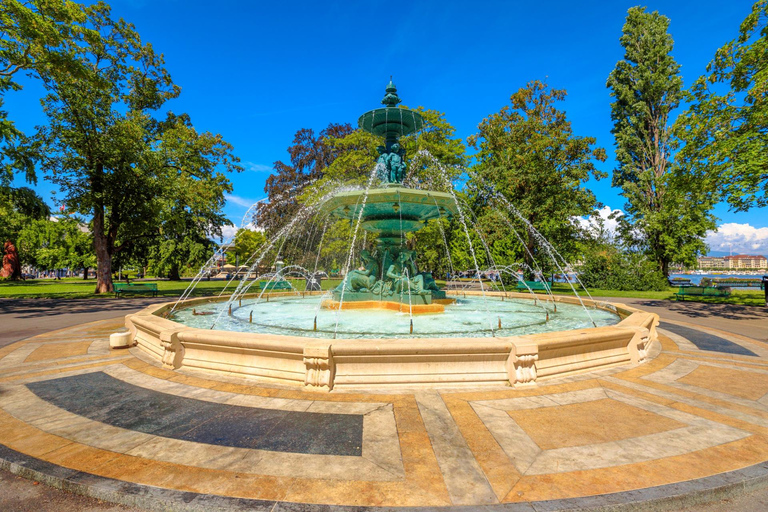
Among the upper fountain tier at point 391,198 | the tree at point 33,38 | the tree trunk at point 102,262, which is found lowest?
the tree trunk at point 102,262

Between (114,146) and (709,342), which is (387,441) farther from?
(114,146)

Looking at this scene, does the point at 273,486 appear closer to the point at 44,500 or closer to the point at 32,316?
the point at 44,500

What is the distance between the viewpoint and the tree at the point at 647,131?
31.6 metres

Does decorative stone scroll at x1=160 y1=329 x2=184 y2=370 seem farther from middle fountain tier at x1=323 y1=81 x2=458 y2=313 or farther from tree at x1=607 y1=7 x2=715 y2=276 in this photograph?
tree at x1=607 y1=7 x2=715 y2=276

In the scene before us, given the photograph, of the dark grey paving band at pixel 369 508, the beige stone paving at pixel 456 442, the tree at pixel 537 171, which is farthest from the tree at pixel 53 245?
the dark grey paving band at pixel 369 508

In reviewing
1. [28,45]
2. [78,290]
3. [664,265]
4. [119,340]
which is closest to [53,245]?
[78,290]

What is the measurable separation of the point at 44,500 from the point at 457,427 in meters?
3.78

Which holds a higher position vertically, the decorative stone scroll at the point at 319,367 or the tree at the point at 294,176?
the tree at the point at 294,176

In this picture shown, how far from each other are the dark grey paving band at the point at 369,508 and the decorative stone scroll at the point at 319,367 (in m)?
2.37

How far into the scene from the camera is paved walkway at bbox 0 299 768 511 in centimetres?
293

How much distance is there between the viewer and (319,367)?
204 inches

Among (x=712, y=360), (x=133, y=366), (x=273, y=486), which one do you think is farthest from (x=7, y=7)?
(x=712, y=360)

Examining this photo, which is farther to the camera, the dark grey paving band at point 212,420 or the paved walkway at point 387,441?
the dark grey paving band at point 212,420

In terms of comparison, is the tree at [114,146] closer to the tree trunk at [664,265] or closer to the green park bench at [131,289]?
the green park bench at [131,289]
